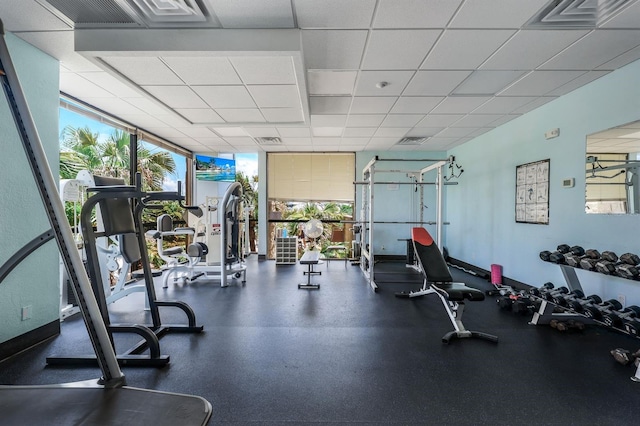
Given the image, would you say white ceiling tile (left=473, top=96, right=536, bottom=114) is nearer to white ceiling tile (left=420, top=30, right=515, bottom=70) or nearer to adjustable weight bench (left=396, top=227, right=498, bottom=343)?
white ceiling tile (left=420, top=30, right=515, bottom=70)

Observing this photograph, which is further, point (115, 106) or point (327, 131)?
point (327, 131)

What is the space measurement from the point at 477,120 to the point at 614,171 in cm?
200

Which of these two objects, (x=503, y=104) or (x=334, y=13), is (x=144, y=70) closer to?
(x=334, y=13)

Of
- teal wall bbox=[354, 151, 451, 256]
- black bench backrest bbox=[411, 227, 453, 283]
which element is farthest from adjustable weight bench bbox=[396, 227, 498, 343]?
teal wall bbox=[354, 151, 451, 256]

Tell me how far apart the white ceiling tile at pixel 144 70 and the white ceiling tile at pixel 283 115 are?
1.22 metres

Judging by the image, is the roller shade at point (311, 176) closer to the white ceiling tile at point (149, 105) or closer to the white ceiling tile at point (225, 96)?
the white ceiling tile at point (149, 105)

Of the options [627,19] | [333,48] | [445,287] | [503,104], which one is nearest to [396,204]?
[503,104]

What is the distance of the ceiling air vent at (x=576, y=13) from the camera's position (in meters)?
2.07

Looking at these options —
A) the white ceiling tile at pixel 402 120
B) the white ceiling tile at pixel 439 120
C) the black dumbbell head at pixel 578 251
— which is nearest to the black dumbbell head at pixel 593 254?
the black dumbbell head at pixel 578 251

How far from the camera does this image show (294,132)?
5.35m

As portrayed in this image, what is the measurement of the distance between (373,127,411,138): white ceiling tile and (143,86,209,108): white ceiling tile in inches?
117

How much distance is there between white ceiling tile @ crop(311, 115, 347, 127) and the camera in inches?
178

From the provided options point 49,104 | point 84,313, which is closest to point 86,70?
point 49,104

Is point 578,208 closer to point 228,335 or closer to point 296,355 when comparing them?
point 296,355
